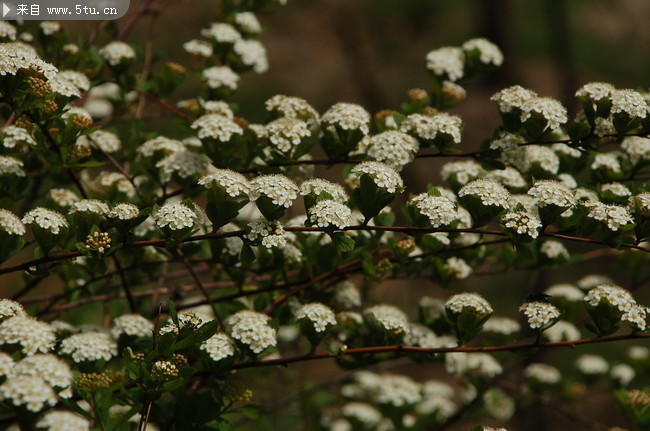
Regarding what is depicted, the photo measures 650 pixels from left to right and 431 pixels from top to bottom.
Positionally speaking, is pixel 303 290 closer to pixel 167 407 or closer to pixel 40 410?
pixel 167 407

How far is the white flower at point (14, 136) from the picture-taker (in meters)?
2.41

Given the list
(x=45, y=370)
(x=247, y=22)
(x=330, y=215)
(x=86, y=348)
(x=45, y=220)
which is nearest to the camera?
(x=45, y=370)

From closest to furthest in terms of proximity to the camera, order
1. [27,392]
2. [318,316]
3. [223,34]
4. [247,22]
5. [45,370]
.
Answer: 1. [27,392]
2. [45,370]
3. [318,316]
4. [223,34]
5. [247,22]

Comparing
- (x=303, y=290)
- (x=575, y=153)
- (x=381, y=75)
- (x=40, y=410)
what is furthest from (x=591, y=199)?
(x=381, y=75)

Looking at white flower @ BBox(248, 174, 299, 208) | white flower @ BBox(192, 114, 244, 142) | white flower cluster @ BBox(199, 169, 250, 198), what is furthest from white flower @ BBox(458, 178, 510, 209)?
white flower @ BBox(192, 114, 244, 142)

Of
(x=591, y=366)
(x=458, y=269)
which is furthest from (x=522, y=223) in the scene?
(x=591, y=366)

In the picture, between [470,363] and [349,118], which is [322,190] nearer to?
[349,118]

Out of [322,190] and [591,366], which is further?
[591,366]

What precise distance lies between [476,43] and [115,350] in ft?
6.48

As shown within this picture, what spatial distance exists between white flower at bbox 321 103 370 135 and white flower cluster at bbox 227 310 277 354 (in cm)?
71

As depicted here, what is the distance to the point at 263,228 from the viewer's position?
2.19m

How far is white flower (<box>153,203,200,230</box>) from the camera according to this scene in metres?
2.17

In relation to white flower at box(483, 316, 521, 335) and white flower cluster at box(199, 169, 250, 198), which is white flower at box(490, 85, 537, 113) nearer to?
white flower cluster at box(199, 169, 250, 198)

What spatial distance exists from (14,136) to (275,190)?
0.97 m
